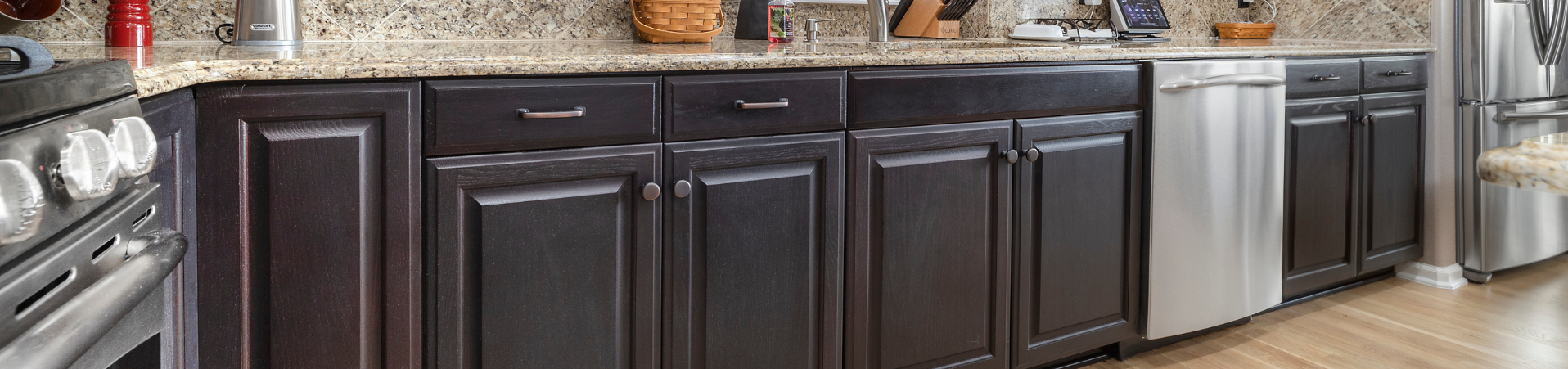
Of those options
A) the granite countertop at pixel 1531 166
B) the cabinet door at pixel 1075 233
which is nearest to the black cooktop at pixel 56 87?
the granite countertop at pixel 1531 166

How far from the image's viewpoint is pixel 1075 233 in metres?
1.80

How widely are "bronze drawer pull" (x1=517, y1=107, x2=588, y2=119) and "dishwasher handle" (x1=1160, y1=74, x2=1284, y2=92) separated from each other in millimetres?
1183

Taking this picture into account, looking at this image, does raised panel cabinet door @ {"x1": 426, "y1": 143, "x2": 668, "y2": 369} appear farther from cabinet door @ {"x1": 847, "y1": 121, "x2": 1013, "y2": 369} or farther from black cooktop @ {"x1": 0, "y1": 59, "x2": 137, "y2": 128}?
black cooktop @ {"x1": 0, "y1": 59, "x2": 137, "y2": 128}

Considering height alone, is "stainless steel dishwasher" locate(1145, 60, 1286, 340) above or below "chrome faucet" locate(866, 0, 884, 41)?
below

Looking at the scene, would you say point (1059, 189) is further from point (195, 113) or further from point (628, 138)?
point (195, 113)

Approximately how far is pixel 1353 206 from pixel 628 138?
201 cm

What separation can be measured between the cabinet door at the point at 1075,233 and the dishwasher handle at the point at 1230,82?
0.35 feet

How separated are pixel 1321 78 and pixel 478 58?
1.96 meters

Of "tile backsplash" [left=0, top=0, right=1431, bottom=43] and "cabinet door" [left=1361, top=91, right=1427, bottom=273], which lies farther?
"cabinet door" [left=1361, top=91, right=1427, bottom=273]

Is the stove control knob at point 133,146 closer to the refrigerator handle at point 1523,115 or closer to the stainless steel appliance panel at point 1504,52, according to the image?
the stainless steel appliance panel at point 1504,52

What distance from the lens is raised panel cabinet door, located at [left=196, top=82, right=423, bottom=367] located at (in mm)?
1095

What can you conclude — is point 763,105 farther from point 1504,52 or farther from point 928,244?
point 1504,52

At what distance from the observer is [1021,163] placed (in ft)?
5.59

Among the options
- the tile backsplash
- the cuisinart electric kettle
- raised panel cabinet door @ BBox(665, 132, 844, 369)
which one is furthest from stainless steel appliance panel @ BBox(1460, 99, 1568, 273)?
the cuisinart electric kettle
